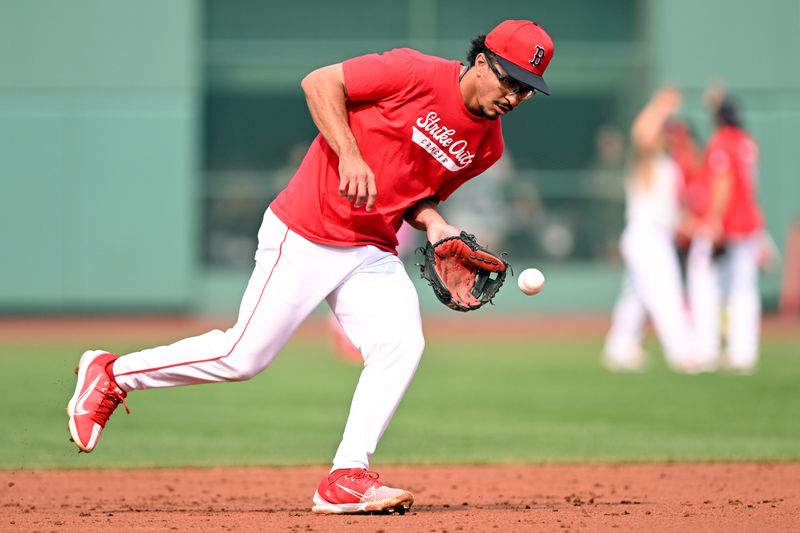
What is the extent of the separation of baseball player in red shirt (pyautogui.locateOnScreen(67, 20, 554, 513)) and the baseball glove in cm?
18

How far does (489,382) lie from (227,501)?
600cm

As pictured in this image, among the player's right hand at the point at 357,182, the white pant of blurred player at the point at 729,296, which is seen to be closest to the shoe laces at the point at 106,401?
the player's right hand at the point at 357,182

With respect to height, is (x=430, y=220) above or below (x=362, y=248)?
above

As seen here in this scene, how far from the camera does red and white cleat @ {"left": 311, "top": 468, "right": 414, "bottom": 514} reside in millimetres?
5547

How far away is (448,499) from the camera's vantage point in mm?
6359

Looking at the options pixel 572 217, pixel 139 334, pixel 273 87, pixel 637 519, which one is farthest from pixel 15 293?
pixel 637 519

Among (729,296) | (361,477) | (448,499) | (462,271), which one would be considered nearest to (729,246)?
(729,296)

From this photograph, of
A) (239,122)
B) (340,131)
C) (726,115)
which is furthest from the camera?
(239,122)

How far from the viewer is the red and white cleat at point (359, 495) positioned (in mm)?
5547

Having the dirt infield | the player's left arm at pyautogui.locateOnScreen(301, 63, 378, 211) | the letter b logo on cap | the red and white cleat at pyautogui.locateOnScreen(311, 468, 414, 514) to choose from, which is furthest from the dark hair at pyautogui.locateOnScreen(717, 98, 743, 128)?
the red and white cleat at pyautogui.locateOnScreen(311, 468, 414, 514)

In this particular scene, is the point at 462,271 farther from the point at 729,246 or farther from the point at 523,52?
the point at 729,246

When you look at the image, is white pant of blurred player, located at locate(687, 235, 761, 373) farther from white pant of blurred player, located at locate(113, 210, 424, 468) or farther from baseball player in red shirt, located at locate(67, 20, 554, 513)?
white pant of blurred player, located at locate(113, 210, 424, 468)

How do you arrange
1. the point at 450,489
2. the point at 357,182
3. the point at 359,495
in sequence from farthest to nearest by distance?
the point at 450,489
the point at 359,495
the point at 357,182

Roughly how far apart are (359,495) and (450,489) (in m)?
1.28
